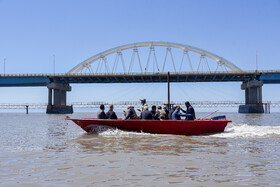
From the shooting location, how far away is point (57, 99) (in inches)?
3199

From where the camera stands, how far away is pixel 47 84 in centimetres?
7944

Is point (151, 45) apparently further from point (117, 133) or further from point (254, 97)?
point (117, 133)

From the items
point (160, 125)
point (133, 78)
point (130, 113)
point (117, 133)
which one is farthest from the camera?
point (133, 78)

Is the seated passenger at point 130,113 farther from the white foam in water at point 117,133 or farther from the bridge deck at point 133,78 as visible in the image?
the bridge deck at point 133,78

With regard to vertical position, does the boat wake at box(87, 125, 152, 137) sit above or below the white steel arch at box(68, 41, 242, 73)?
below

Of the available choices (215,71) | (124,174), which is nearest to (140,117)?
(124,174)

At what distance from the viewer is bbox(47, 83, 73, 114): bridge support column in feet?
260

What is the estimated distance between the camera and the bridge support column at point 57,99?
79.2m

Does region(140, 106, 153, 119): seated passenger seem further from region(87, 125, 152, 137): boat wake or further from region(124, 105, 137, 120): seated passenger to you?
region(87, 125, 152, 137): boat wake

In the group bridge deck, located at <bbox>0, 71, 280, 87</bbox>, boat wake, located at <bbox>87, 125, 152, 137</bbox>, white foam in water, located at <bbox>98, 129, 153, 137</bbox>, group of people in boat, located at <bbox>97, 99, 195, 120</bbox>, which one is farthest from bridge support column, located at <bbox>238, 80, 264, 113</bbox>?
boat wake, located at <bbox>87, 125, 152, 137</bbox>

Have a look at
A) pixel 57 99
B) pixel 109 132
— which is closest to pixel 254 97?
pixel 57 99

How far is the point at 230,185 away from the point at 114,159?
3.34 metres

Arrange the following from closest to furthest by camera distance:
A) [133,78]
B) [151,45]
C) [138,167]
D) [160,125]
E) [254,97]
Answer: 1. [138,167]
2. [160,125]
3. [254,97]
4. [133,78]
5. [151,45]

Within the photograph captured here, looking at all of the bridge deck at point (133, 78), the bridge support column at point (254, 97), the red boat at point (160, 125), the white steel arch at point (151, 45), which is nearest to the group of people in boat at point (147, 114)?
the red boat at point (160, 125)
